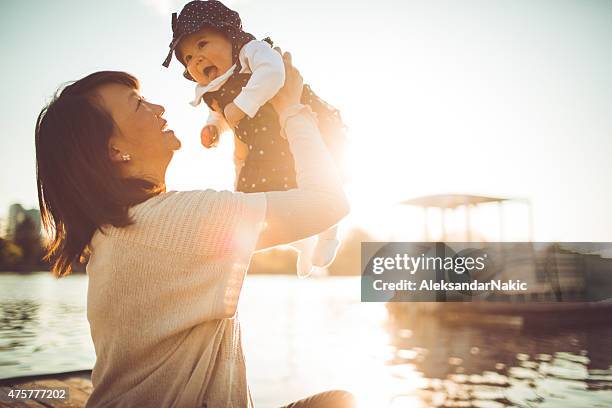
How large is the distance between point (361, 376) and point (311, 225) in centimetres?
1470

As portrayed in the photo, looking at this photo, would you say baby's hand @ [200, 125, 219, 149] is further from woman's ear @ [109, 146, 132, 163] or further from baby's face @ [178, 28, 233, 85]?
woman's ear @ [109, 146, 132, 163]

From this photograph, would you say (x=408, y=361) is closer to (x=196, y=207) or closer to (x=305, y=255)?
(x=305, y=255)

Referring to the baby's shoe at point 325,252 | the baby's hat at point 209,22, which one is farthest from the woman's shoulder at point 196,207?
the baby's hat at point 209,22

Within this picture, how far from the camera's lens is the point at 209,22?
2.17 meters

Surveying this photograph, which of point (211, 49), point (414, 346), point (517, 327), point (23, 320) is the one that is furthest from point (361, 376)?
point (23, 320)

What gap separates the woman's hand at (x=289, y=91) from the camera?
1.51 metres

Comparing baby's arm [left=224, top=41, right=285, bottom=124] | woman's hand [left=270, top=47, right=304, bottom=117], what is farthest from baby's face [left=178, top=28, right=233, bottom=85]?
woman's hand [left=270, top=47, right=304, bottom=117]

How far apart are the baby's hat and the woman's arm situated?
3.20 feet

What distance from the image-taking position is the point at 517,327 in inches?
825

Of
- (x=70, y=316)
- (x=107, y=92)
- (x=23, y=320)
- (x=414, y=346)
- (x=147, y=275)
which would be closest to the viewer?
(x=147, y=275)

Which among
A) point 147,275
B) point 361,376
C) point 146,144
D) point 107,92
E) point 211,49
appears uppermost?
point 211,49

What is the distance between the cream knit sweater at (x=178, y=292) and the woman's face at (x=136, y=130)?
184mm

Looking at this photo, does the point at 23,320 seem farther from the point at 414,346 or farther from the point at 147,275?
the point at 147,275

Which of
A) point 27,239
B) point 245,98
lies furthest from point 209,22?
point 27,239
